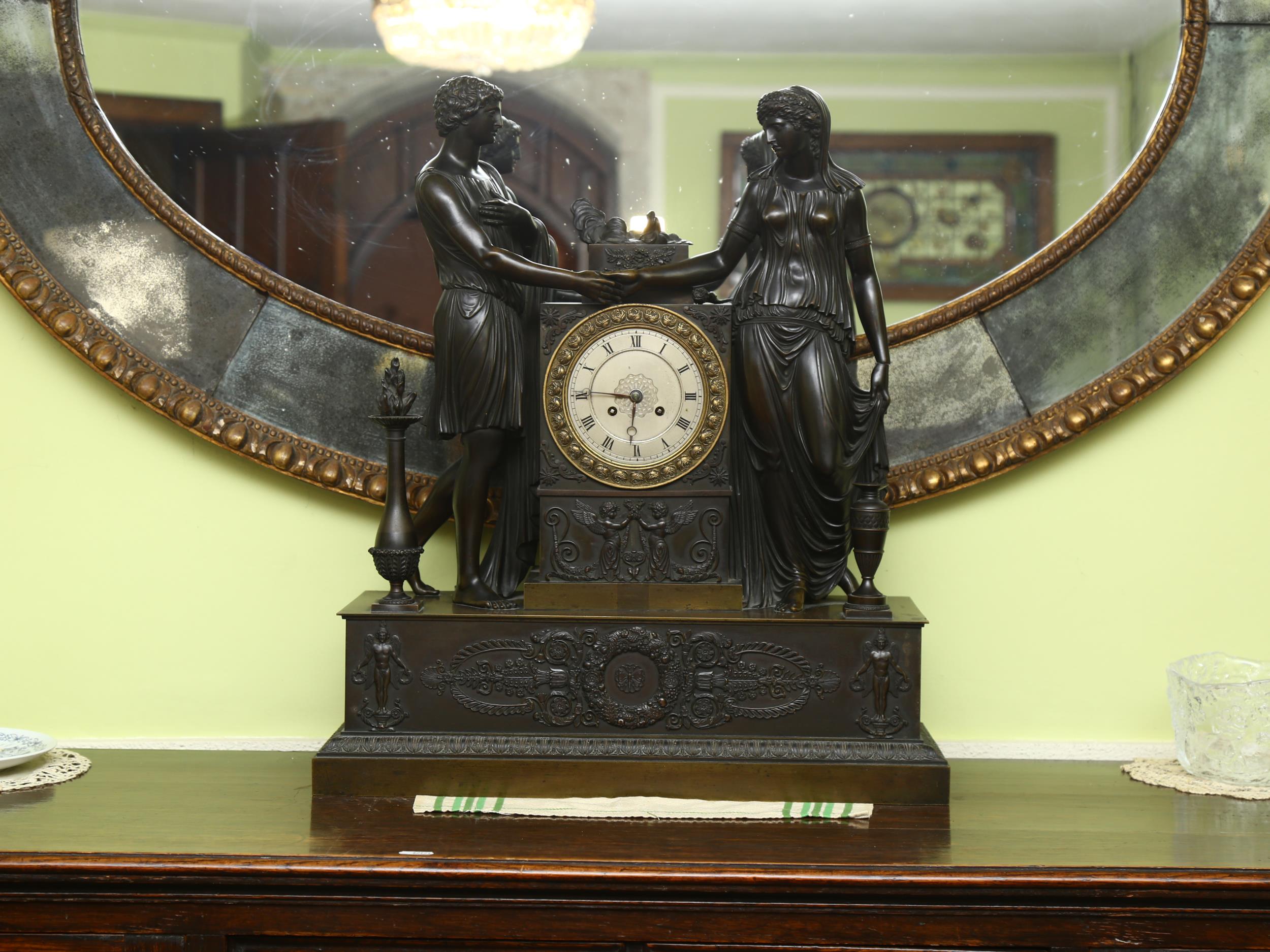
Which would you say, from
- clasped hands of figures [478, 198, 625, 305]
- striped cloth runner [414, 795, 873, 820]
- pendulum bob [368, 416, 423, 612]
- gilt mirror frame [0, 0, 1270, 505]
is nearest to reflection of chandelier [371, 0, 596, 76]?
clasped hands of figures [478, 198, 625, 305]

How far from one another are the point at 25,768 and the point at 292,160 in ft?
4.29

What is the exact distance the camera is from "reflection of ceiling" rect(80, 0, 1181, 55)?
266 centimetres

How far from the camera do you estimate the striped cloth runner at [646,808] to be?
84.2 inches

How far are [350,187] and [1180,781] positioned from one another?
79.3 inches

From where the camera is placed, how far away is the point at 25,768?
7.87ft

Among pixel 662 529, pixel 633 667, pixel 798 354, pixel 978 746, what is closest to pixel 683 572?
pixel 662 529

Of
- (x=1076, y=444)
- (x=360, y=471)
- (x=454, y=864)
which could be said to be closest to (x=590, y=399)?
(x=360, y=471)

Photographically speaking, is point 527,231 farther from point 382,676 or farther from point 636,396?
point 382,676

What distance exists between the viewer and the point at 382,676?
2.26 meters

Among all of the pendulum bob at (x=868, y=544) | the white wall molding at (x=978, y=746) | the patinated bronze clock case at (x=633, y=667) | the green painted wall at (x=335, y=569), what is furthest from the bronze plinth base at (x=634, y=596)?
the white wall molding at (x=978, y=746)

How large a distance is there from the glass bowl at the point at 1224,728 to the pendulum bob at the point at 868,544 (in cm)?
64

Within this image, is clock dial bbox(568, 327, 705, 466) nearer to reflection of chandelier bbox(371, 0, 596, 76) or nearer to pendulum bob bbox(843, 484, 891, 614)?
pendulum bob bbox(843, 484, 891, 614)

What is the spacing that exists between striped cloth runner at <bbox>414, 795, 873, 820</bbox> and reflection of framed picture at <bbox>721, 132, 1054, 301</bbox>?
1092mm

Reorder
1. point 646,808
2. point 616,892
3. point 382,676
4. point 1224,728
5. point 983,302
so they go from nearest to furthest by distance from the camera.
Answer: point 616,892 < point 646,808 < point 382,676 < point 1224,728 < point 983,302
